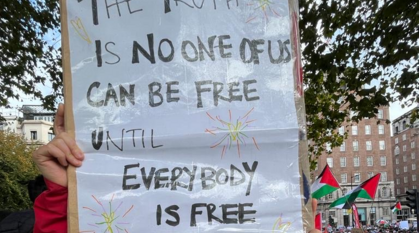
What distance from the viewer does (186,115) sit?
1382mm

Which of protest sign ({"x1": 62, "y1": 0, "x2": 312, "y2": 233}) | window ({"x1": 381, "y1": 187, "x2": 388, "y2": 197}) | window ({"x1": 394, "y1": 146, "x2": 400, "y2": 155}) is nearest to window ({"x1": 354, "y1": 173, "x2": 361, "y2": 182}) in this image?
window ({"x1": 381, "y1": 187, "x2": 388, "y2": 197})

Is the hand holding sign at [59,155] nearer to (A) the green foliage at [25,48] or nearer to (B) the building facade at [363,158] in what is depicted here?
(A) the green foliage at [25,48]

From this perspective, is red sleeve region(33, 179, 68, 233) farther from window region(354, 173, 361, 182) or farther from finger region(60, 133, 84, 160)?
window region(354, 173, 361, 182)

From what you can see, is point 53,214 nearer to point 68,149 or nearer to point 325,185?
point 68,149

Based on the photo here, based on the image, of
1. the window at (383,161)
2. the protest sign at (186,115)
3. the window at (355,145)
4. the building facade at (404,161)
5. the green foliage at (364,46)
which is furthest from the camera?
the building facade at (404,161)

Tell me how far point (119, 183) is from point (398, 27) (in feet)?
16.3

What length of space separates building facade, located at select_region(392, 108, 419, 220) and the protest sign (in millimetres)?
84479


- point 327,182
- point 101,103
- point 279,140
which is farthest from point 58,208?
point 327,182

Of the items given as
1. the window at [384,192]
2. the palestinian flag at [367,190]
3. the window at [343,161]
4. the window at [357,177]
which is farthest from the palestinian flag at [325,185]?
the window at [384,192]

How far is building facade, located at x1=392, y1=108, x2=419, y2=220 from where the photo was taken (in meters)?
81.6

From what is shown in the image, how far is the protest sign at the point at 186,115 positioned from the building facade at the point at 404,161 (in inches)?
3326

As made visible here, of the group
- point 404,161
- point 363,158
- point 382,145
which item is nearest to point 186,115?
point 363,158

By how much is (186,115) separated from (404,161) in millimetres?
94884

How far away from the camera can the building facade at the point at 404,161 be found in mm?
81625
